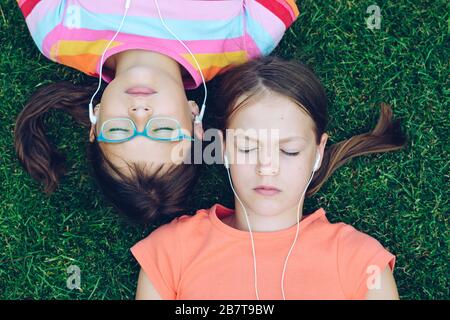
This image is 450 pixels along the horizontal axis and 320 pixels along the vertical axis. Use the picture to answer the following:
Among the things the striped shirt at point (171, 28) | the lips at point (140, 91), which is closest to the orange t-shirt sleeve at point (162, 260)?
the lips at point (140, 91)

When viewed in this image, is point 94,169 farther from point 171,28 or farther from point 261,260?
point 261,260

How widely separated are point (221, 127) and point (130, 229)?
71cm

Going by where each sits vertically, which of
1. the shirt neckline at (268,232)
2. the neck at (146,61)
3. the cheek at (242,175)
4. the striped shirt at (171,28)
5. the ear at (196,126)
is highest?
the striped shirt at (171,28)

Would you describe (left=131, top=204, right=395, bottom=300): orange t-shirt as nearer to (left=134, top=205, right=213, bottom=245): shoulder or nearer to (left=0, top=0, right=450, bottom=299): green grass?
(left=134, top=205, right=213, bottom=245): shoulder

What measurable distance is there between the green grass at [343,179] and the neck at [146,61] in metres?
0.32

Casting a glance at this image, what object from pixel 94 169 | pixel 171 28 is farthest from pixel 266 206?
pixel 171 28

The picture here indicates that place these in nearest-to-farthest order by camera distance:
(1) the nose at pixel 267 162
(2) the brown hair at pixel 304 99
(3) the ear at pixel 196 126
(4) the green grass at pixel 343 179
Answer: (1) the nose at pixel 267 162 → (2) the brown hair at pixel 304 99 → (3) the ear at pixel 196 126 → (4) the green grass at pixel 343 179

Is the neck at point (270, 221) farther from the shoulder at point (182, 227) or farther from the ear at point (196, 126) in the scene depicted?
the ear at point (196, 126)

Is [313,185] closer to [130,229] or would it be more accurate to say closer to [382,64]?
[382,64]

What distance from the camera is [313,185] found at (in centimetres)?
307

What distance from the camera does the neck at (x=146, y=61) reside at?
2871mm

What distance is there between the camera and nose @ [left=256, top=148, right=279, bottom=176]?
2623 mm

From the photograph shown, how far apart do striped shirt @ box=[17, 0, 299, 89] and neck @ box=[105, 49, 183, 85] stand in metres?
0.04

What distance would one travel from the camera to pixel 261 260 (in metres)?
2.76
